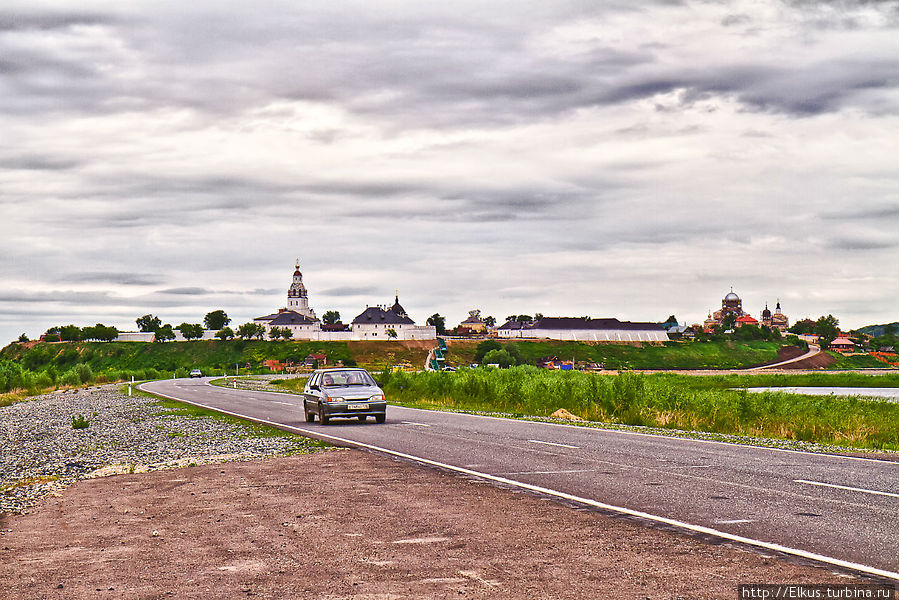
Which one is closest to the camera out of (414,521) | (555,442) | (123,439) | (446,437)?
(414,521)

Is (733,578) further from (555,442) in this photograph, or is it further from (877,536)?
(555,442)

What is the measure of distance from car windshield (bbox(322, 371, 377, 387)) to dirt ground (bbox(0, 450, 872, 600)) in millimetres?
13596

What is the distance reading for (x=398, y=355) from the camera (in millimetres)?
184875

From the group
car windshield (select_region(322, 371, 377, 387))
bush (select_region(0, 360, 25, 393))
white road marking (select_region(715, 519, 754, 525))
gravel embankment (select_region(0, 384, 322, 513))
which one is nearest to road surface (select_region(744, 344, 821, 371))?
bush (select_region(0, 360, 25, 393))

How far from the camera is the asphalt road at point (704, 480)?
858 cm

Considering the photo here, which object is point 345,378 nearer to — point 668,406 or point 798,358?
point 668,406

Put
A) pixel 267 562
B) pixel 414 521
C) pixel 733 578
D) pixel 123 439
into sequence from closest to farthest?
pixel 733 578 → pixel 267 562 → pixel 414 521 → pixel 123 439

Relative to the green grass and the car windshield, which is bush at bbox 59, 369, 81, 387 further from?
the green grass

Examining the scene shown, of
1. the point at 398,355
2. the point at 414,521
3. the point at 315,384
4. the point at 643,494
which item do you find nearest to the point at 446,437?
the point at 315,384

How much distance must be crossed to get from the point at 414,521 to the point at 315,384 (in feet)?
57.8

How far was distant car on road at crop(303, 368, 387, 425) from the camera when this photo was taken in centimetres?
2523

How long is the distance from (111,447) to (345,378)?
7.75 meters

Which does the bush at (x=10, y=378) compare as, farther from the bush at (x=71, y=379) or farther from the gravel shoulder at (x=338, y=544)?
the gravel shoulder at (x=338, y=544)

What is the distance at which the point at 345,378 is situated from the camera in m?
26.7
